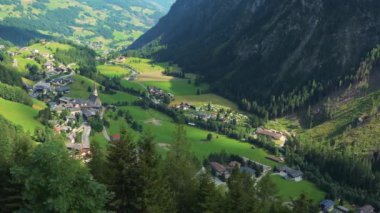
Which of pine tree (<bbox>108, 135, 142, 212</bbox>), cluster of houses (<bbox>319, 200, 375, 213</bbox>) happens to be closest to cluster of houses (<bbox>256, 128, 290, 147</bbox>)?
cluster of houses (<bbox>319, 200, 375, 213</bbox>)

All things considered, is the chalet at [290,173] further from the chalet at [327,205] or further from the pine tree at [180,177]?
the pine tree at [180,177]

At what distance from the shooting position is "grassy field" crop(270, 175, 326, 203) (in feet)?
393

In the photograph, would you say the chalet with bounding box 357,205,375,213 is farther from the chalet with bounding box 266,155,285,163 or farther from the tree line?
the tree line

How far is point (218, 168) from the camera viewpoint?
128 meters

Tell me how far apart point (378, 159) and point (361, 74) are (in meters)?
64.1

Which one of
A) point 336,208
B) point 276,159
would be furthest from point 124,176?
point 276,159

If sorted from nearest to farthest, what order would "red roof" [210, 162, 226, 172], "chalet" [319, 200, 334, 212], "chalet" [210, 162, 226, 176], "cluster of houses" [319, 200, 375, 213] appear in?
"cluster of houses" [319, 200, 375, 213] < "chalet" [319, 200, 334, 212] < "chalet" [210, 162, 226, 176] < "red roof" [210, 162, 226, 172]

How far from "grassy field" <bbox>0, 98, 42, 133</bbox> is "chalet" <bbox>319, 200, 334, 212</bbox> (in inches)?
3341

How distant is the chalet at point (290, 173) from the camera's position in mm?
130250

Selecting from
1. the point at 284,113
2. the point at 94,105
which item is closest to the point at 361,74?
the point at 284,113

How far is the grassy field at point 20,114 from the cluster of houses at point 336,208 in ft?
280

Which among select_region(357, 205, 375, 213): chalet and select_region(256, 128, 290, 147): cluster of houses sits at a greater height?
select_region(256, 128, 290, 147): cluster of houses

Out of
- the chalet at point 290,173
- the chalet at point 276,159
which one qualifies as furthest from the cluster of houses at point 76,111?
the chalet at point 290,173

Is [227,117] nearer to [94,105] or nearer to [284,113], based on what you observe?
[284,113]
